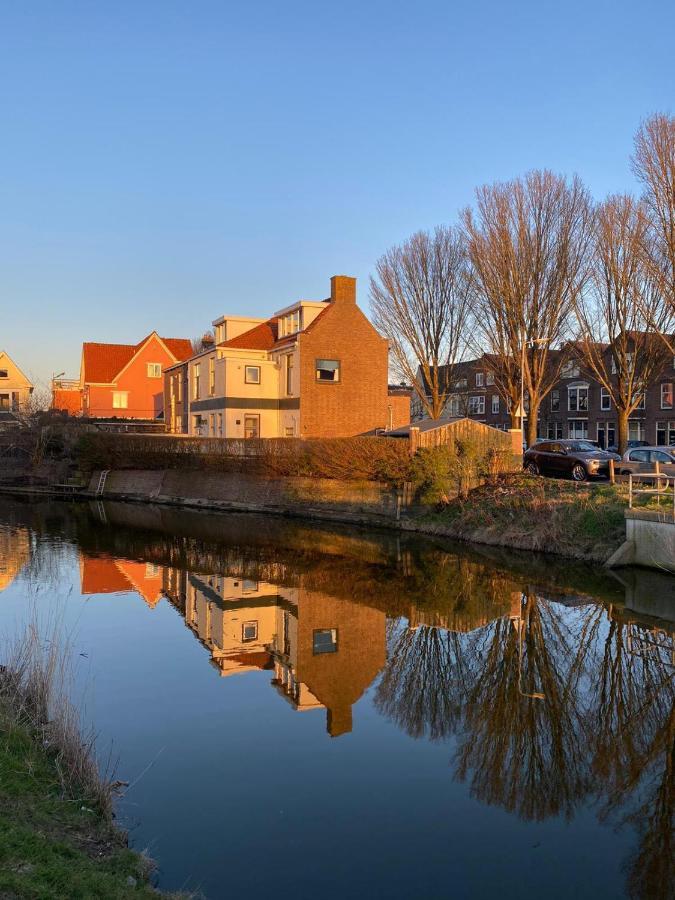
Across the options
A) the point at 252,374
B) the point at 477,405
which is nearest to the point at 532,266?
the point at 252,374

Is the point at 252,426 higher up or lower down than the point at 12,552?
higher up

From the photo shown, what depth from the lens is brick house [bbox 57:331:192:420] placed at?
62.6m

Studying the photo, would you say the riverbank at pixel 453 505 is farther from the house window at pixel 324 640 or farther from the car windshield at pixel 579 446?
the house window at pixel 324 640

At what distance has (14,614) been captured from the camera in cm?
1532

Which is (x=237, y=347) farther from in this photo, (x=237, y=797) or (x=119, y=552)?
(x=237, y=797)

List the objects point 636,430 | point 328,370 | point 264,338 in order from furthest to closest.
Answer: point 636,430 < point 264,338 < point 328,370

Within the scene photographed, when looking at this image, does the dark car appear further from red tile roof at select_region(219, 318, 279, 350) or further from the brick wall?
red tile roof at select_region(219, 318, 279, 350)

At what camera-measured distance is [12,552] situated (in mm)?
23781

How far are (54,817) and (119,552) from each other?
19.3m

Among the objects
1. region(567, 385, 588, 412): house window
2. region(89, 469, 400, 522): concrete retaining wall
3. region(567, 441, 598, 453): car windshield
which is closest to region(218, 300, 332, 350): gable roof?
region(89, 469, 400, 522): concrete retaining wall

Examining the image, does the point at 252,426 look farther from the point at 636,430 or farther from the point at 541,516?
the point at 636,430

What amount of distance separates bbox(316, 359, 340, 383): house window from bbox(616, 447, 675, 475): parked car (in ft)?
53.3

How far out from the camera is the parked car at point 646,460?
89.9 feet

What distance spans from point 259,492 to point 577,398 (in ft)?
122
